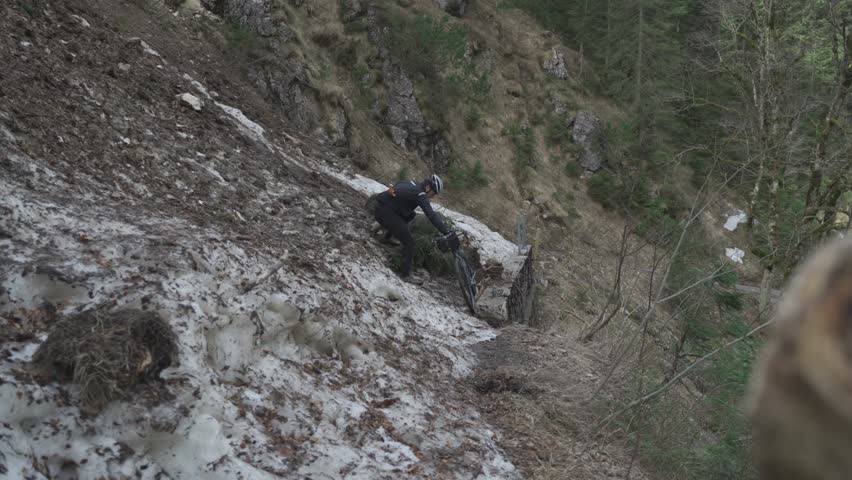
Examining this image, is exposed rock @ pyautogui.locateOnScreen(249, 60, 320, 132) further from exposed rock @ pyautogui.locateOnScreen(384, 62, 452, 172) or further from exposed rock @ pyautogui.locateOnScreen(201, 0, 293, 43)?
exposed rock @ pyautogui.locateOnScreen(384, 62, 452, 172)

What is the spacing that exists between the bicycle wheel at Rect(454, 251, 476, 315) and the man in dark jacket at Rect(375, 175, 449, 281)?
0.61 m

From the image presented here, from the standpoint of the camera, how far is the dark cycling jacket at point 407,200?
7.72 metres

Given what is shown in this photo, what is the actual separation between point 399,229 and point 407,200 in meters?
0.41

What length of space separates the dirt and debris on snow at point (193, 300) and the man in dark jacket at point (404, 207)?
1.19 ft

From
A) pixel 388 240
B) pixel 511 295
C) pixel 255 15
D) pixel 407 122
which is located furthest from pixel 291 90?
pixel 511 295

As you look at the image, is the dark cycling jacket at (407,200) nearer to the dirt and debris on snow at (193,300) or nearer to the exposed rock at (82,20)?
the dirt and debris on snow at (193,300)

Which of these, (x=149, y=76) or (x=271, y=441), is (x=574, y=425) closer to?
(x=271, y=441)

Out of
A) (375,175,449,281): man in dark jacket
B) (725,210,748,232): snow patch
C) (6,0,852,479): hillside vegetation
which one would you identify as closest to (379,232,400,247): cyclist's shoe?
(375,175,449,281): man in dark jacket

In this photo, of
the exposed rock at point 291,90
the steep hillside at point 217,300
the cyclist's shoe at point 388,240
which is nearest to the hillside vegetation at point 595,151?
the exposed rock at point 291,90

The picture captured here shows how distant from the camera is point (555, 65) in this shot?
25.1 meters

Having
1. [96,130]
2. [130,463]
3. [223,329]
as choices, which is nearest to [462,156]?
[96,130]

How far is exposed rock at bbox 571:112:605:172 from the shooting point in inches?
901

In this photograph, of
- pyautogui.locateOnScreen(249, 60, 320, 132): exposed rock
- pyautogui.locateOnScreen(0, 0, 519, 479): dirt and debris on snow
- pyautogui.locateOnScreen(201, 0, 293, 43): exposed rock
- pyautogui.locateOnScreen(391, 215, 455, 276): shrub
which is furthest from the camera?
pyautogui.locateOnScreen(201, 0, 293, 43): exposed rock

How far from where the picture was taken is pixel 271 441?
362cm
